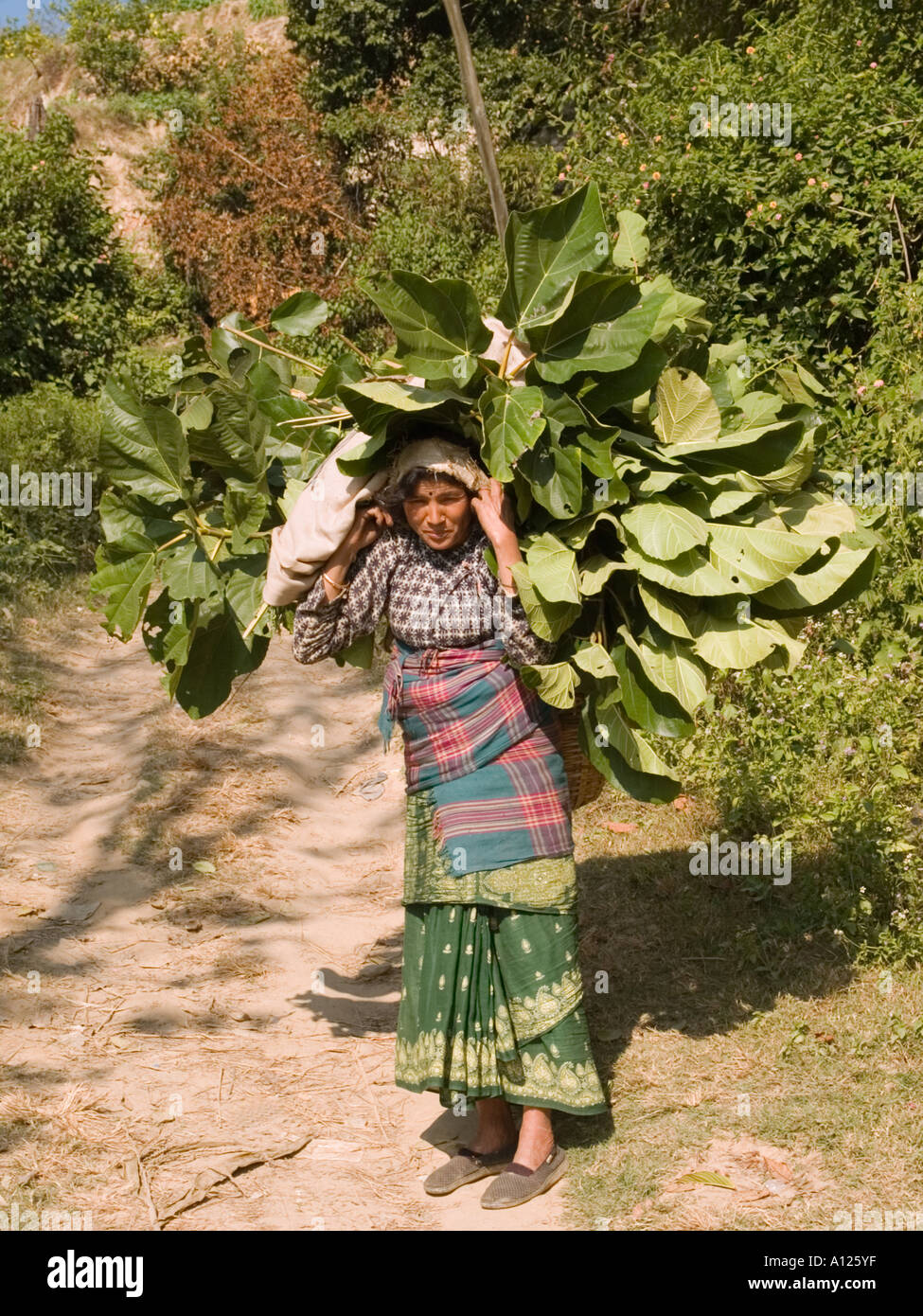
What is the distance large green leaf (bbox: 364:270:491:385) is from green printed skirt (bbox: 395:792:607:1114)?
1147 millimetres

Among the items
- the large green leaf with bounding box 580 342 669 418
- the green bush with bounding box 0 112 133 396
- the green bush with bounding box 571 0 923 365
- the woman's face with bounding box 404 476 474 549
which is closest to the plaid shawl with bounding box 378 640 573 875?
the woman's face with bounding box 404 476 474 549

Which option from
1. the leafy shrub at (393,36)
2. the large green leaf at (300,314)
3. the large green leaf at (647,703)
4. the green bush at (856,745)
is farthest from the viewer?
the leafy shrub at (393,36)

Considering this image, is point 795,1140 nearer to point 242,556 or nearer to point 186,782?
point 242,556

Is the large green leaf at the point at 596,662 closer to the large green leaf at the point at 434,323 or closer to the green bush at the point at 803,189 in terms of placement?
the large green leaf at the point at 434,323

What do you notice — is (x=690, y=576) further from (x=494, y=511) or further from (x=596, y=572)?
(x=494, y=511)

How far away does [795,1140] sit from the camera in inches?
138

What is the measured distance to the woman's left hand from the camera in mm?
3143

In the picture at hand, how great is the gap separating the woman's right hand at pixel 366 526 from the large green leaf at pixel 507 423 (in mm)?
393

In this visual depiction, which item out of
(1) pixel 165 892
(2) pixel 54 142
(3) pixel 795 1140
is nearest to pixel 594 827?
(1) pixel 165 892

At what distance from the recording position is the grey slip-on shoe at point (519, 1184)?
11.0ft

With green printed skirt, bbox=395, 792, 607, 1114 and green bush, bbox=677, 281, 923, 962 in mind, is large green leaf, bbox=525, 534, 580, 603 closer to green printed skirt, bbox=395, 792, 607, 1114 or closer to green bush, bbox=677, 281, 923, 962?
green printed skirt, bbox=395, 792, 607, 1114

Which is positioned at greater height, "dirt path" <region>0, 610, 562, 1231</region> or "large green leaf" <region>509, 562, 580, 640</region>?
"large green leaf" <region>509, 562, 580, 640</region>
